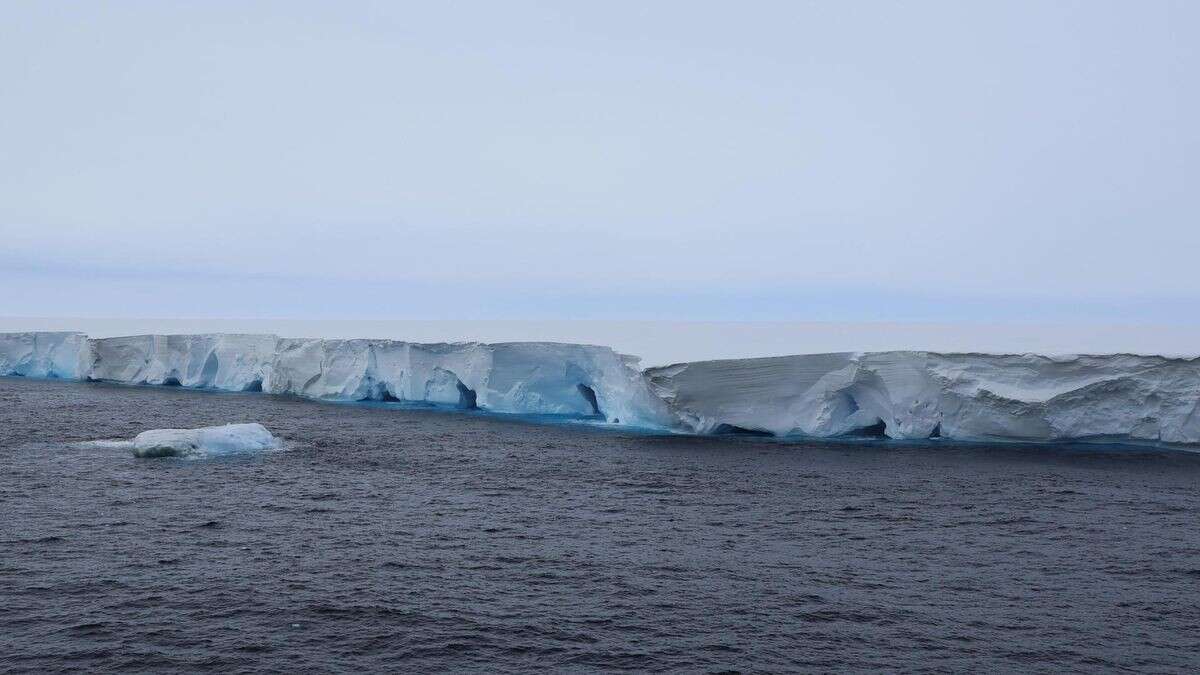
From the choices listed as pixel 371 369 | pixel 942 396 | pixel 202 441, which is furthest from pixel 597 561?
pixel 371 369

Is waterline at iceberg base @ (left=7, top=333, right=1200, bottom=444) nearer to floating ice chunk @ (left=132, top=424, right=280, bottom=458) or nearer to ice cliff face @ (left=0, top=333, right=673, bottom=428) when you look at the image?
ice cliff face @ (left=0, top=333, right=673, bottom=428)

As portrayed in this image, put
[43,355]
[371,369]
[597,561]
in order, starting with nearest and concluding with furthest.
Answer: [597,561]
[371,369]
[43,355]

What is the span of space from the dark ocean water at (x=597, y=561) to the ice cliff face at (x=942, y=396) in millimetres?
1181

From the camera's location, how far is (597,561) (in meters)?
13.9

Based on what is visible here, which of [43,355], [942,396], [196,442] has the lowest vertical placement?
[196,442]

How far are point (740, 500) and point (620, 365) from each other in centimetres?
1154

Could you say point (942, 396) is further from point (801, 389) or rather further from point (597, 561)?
point (597, 561)

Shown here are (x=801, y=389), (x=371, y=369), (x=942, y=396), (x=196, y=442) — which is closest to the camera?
(x=196, y=442)

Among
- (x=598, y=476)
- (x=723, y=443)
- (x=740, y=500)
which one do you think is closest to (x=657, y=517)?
(x=740, y=500)

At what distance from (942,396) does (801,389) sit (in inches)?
157

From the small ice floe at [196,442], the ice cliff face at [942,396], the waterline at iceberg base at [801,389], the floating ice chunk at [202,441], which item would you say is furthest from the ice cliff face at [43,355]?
the ice cliff face at [942,396]

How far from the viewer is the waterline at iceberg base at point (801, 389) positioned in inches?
956

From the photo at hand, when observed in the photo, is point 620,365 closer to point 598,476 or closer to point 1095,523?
point 598,476

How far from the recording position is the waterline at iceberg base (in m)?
24.3
